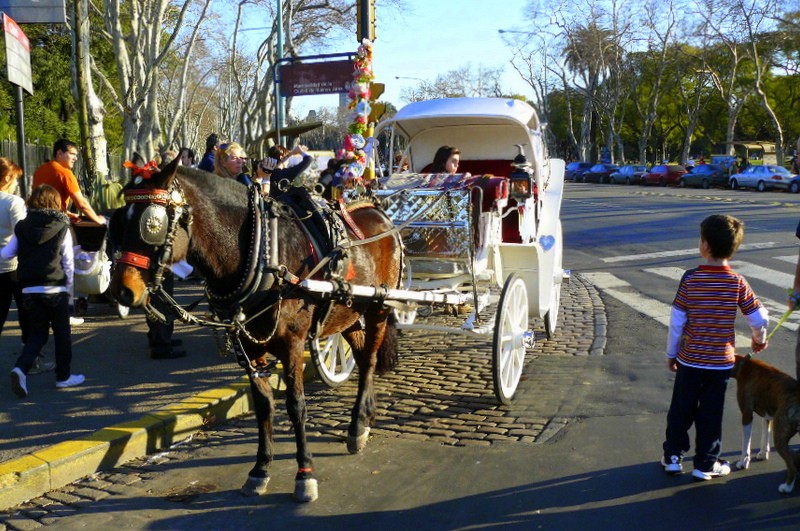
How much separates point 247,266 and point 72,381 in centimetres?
317

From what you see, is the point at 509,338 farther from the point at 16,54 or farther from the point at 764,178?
the point at 764,178

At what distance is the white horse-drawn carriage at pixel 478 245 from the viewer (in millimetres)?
6227

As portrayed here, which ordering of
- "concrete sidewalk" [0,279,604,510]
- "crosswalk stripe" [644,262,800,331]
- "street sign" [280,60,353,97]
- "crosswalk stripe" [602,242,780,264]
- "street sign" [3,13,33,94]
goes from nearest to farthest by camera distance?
"concrete sidewalk" [0,279,604,510], "street sign" [3,13,33,94], "crosswalk stripe" [644,262,800,331], "street sign" [280,60,353,97], "crosswalk stripe" [602,242,780,264]

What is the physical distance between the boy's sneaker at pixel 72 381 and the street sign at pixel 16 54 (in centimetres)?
339

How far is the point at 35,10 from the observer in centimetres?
936

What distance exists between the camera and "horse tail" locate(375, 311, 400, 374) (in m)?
6.29

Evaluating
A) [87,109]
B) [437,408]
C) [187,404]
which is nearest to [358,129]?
[437,408]

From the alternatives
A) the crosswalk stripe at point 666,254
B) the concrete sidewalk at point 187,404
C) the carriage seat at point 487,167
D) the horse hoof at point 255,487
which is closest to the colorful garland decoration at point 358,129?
the concrete sidewalk at point 187,404

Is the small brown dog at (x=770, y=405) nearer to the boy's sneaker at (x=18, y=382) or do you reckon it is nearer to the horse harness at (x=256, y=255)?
the horse harness at (x=256, y=255)

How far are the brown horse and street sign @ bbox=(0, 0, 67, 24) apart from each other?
247 inches

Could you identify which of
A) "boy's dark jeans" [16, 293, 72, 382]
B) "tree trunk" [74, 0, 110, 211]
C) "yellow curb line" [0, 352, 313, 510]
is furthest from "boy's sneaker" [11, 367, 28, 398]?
"tree trunk" [74, 0, 110, 211]

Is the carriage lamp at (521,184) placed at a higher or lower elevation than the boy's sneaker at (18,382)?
higher

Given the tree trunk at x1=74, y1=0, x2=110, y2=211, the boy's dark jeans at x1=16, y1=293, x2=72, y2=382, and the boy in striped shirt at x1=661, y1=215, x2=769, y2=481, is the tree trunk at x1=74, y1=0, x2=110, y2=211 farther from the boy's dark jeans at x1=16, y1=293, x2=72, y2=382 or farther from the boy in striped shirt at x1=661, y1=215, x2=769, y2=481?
the boy in striped shirt at x1=661, y1=215, x2=769, y2=481

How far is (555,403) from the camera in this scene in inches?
243
